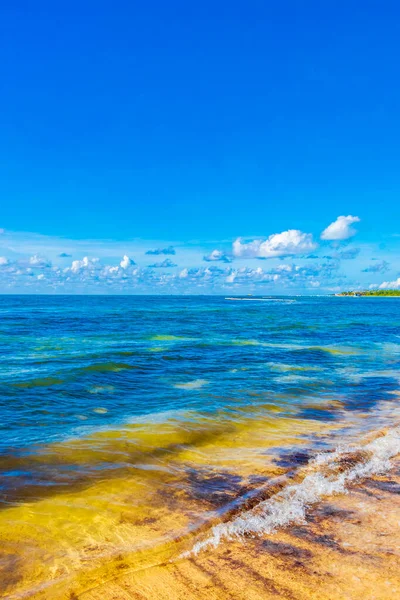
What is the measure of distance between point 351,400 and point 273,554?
12.0 meters

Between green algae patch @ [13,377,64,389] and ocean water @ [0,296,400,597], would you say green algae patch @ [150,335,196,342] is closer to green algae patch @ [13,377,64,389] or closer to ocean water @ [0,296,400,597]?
ocean water @ [0,296,400,597]

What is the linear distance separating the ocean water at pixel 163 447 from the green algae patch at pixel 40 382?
0.08m

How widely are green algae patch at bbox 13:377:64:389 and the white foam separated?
12549mm

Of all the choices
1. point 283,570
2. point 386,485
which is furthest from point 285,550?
point 386,485

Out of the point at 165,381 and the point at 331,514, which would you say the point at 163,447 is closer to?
the point at 331,514

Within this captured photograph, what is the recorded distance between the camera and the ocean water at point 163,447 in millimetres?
6781

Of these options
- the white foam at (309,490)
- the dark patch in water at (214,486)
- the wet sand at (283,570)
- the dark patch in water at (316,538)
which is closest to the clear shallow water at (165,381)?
the white foam at (309,490)

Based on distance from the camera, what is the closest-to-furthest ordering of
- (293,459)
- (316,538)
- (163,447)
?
1. (316,538)
2. (293,459)
3. (163,447)

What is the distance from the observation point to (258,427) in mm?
13141

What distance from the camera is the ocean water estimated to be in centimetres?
678

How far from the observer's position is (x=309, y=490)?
8.16 meters

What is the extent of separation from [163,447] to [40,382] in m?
9.44

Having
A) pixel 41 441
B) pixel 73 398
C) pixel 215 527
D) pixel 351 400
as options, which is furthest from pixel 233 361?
pixel 215 527

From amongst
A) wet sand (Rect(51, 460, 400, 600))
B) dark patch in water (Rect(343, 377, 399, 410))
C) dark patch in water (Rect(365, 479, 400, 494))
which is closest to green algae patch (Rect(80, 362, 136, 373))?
dark patch in water (Rect(343, 377, 399, 410))
